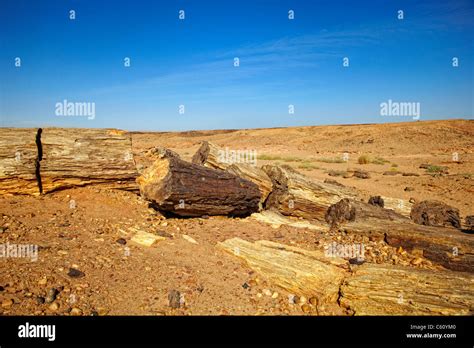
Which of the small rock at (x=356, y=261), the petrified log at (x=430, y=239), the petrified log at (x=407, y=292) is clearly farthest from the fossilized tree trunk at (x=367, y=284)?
the petrified log at (x=430, y=239)

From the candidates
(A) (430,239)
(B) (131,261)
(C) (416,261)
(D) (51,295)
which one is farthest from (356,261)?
(D) (51,295)

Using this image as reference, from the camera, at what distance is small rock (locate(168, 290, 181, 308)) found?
3768mm

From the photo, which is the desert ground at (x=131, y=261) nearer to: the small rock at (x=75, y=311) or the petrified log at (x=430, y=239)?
the small rock at (x=75, y=311)

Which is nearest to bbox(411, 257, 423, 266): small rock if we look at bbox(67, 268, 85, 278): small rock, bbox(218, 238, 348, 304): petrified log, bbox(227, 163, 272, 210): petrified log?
bbox(218, 238, 348, 304): petrified log

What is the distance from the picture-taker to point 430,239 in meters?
5.23

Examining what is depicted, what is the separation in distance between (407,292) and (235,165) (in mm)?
4802

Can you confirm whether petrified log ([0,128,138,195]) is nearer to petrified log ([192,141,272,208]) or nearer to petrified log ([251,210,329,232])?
petrified log ([192,141,272,208])

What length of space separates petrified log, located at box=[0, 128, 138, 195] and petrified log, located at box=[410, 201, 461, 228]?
22.7 ft

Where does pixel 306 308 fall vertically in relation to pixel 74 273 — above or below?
below

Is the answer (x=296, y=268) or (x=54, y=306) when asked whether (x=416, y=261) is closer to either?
(x=296, y=268)

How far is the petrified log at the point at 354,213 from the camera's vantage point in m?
6.70
